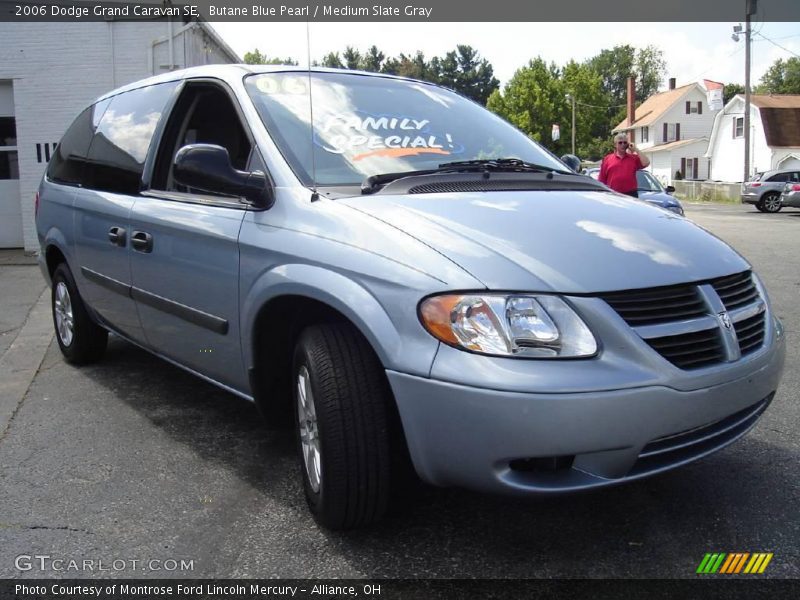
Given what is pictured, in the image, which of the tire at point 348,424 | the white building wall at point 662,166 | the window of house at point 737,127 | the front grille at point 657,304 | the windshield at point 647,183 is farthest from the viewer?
the white building wall at point 662,166

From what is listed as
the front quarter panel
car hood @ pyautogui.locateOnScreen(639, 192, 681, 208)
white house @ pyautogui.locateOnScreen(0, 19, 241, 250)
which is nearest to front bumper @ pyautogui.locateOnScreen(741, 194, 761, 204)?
car hood @ pyautogui.locateOnScreen(639, 192, 681, 208)

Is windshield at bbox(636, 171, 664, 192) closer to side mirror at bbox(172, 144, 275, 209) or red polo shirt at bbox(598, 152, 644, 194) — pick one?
red polo shirt at bbox(598, 152, 644, 194)

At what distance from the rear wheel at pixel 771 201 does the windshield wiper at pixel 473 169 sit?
83.9 ft


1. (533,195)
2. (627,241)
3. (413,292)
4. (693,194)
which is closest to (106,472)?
(413,292)

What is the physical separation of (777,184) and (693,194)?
14.6 meters

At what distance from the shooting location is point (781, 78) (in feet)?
337

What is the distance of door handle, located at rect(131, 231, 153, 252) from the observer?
3.72 metres

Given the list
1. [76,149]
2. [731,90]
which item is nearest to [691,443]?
[76,149]

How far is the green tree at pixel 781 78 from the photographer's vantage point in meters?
97.7

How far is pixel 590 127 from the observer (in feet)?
272

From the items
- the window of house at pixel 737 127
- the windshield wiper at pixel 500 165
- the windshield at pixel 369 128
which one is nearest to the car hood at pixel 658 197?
the windshield at pixel 369 128

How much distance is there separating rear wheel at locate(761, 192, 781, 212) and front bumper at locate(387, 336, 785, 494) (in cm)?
2659

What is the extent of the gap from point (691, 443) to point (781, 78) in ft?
380

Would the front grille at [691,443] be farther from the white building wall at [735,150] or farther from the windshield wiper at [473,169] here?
the white building wall at [735,150]
